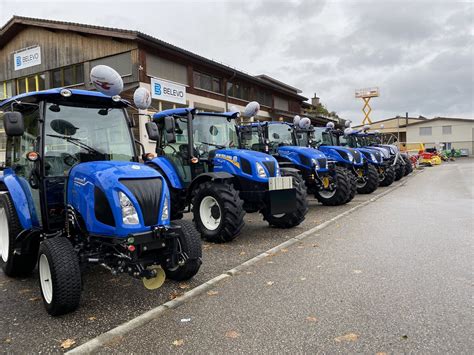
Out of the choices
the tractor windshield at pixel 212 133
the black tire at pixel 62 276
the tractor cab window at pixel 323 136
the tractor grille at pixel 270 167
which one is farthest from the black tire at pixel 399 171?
the black tire at pixel 62 276

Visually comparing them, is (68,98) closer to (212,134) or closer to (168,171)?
(168,171)

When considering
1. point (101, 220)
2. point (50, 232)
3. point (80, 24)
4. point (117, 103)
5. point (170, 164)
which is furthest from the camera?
point (80, 24)

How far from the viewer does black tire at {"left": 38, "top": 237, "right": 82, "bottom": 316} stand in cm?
352

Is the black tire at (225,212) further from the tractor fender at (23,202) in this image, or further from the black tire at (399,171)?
the black tire at (399,171)

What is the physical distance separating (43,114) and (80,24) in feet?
55.0

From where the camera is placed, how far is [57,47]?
20.1 meters

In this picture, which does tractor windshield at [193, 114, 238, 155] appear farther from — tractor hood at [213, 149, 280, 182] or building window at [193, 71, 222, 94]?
building window at [193, 71, 222, 94]

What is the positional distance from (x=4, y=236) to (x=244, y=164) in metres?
3.87

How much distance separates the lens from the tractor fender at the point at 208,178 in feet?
21.8

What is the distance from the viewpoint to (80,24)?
18703 mm

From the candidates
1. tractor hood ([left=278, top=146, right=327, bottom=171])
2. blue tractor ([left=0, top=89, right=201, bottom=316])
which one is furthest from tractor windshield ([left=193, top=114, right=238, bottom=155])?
tractor hood ([left=278, top=146, right=327, bottom=171])

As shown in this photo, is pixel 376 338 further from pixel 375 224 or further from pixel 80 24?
pixel 80 24

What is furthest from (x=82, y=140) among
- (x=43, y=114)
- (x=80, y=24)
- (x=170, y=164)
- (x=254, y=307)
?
(x=80, y=24)

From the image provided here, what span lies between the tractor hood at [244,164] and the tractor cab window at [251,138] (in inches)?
78.5
